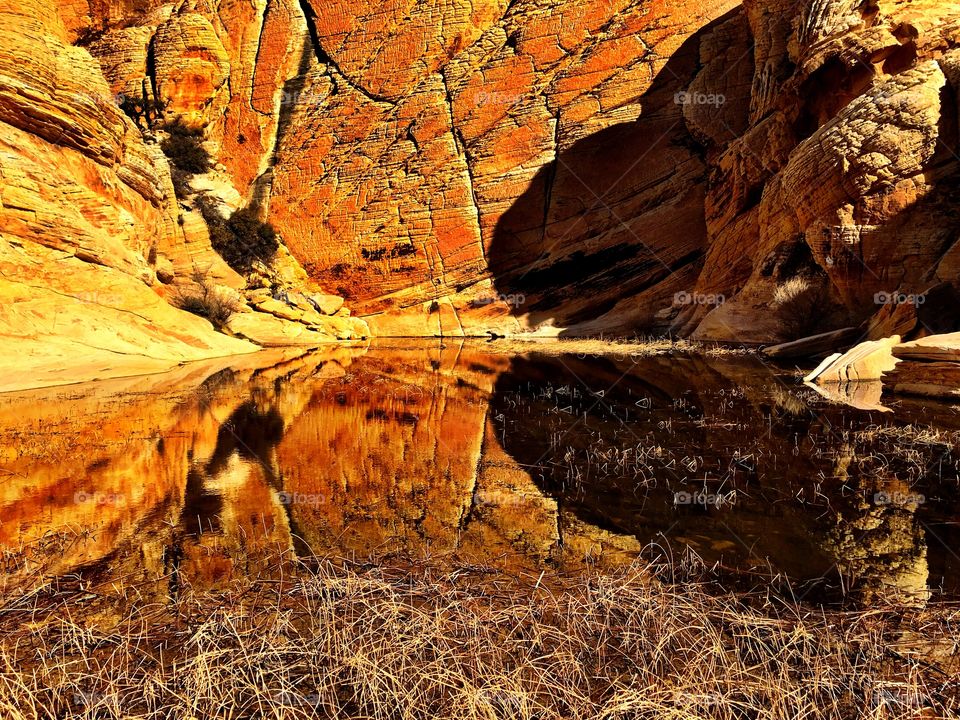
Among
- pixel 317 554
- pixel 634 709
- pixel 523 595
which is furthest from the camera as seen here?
pixel 317 554

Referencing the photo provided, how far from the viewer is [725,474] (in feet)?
16.4

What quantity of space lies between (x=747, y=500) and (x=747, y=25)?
23161 mm

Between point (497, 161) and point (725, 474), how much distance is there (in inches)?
890

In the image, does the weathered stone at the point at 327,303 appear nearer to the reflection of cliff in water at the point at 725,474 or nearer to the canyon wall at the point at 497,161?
the canyon wall at the point at 497,161

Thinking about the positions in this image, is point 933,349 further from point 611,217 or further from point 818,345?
point 611,217

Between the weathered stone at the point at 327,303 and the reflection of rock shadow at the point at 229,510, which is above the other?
the weathered stone at the point at 327,303

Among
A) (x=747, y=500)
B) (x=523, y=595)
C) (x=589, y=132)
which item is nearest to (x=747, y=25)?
(x=589, y=132)

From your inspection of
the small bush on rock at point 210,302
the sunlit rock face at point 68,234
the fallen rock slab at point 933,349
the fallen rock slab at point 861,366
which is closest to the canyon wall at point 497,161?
the sunlit rock face at point 68,234

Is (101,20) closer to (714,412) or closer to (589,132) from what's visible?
(589,132)

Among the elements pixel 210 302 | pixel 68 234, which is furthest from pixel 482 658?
pixel 210 302

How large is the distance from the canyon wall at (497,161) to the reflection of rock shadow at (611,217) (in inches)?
3.7

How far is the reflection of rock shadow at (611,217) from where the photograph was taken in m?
22.5

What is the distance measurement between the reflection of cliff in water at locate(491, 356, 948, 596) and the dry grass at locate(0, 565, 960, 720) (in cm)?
71

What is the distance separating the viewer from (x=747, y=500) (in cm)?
430
